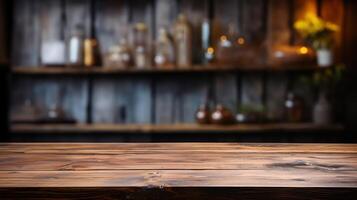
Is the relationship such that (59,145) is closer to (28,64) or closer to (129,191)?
(129,191)

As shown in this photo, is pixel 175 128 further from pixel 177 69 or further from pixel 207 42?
pixel 207 42

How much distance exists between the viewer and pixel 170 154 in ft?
3.71

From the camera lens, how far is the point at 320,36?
9.63 feet

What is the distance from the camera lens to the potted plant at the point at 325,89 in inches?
117

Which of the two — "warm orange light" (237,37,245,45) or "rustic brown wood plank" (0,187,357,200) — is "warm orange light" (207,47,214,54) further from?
"rustic brown wood plank" (0,187,357,200)

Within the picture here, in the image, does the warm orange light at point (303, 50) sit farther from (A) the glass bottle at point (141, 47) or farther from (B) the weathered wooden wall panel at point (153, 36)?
(A) the glass bottle at point (141, 47)

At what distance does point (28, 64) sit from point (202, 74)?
1098 millimetres

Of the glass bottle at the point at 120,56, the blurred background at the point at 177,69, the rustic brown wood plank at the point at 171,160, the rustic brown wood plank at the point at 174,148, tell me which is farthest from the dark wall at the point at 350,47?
the rustic brown wood plank at the point at 171,160

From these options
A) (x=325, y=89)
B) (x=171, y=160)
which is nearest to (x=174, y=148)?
(x=171, y=160)

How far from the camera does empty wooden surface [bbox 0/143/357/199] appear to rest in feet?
2.51

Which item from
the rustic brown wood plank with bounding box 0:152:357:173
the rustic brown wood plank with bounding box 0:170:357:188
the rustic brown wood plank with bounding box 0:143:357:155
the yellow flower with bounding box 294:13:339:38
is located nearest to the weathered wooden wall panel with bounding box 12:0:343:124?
the yellow flower with bounding box 294:13:339:38

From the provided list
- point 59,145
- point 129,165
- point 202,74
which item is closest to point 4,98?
point 202,74

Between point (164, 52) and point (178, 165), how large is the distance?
2.09 meters

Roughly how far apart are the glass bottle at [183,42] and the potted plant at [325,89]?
2.36 ft
